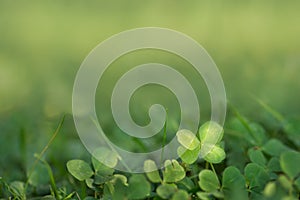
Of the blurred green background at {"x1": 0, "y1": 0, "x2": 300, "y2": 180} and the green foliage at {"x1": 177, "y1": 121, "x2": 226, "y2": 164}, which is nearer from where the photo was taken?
the green foliage at {"x1": 177, "y1": 121, "x2": 226, "y2": 164}

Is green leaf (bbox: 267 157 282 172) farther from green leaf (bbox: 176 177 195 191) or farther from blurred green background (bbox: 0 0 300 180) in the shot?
blurred green background (bbox: 0 0 300 180)

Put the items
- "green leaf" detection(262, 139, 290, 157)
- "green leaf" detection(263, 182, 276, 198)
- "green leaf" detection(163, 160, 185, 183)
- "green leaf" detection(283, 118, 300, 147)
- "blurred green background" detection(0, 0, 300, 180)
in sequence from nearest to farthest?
"green leaf" detection(263, 182, 276, 198)
"green leaf" detection(163, 160, 185, 183)
"green leaf" detection(262, 139, 290, 157)
"green leaf" detection(283, 118, 300, 147)
"blurred green background" detection(0, 0, 300, 180)

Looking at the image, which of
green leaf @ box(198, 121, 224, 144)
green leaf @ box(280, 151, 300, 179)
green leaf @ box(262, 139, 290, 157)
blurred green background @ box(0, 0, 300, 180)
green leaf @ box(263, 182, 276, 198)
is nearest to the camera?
green leaf @ box(263, 182, 276, 198)

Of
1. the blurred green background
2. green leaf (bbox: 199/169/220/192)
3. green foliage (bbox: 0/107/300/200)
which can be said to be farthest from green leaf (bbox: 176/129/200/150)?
the blurred green background

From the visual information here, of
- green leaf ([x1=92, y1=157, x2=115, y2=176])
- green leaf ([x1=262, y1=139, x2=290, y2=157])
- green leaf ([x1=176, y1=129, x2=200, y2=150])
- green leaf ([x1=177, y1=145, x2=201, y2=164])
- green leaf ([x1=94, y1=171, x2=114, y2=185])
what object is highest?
green leaf ([x1=176, y1=129, x2=200, y2=150])

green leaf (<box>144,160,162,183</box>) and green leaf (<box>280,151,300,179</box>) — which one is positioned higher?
green leaf (<box>280,151,300,179</box>)

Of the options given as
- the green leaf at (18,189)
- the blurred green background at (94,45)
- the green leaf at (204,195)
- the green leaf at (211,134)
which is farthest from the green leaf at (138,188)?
the blurred green background at (94,45)

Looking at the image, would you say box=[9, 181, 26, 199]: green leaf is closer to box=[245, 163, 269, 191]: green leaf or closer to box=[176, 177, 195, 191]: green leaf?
box=[176, 177, 195, 191]: green leaf
